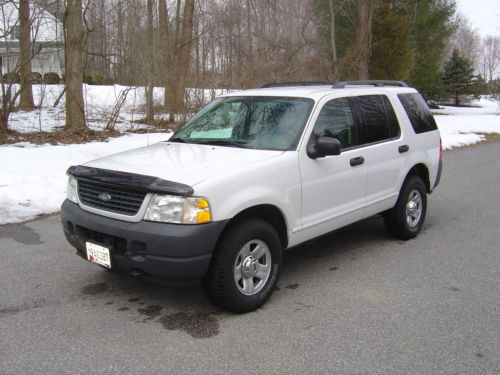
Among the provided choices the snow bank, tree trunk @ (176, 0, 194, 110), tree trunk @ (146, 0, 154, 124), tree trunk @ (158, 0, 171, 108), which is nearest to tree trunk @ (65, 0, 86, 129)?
the snow bank

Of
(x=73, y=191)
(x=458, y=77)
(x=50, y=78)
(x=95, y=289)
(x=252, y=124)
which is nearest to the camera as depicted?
(x=73, y=191)

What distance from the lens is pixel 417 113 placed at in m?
6.05

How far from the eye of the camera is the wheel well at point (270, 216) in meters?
3.91

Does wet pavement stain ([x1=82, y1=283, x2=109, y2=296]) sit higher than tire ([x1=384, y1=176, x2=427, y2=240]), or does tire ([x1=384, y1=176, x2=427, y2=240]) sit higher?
tire ([x1=384, y1=176, x2=427, y2=240])

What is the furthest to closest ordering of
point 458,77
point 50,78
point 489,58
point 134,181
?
1. point 489,58
2. point 458,77
3. point 50,78
4. point 134,181

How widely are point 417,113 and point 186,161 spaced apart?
3303 millimetres

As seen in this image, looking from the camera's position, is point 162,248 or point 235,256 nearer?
point 162,248

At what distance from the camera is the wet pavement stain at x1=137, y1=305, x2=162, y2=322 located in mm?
3871

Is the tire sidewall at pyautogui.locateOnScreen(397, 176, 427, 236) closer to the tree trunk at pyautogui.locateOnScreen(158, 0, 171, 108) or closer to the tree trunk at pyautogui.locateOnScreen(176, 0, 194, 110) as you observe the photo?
the tree trunk at pyautogui.locateOnScreen(176, 0, 194, 110)

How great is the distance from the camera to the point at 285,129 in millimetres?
4523

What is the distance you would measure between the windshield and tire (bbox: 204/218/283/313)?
0.86 meters

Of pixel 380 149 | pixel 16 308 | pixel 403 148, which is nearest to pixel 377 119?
pixel 380 149

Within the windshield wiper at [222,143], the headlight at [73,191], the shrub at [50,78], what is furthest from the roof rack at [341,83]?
the shrub at [50,78]

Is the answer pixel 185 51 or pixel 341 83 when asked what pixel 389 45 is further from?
pixel 341 83
